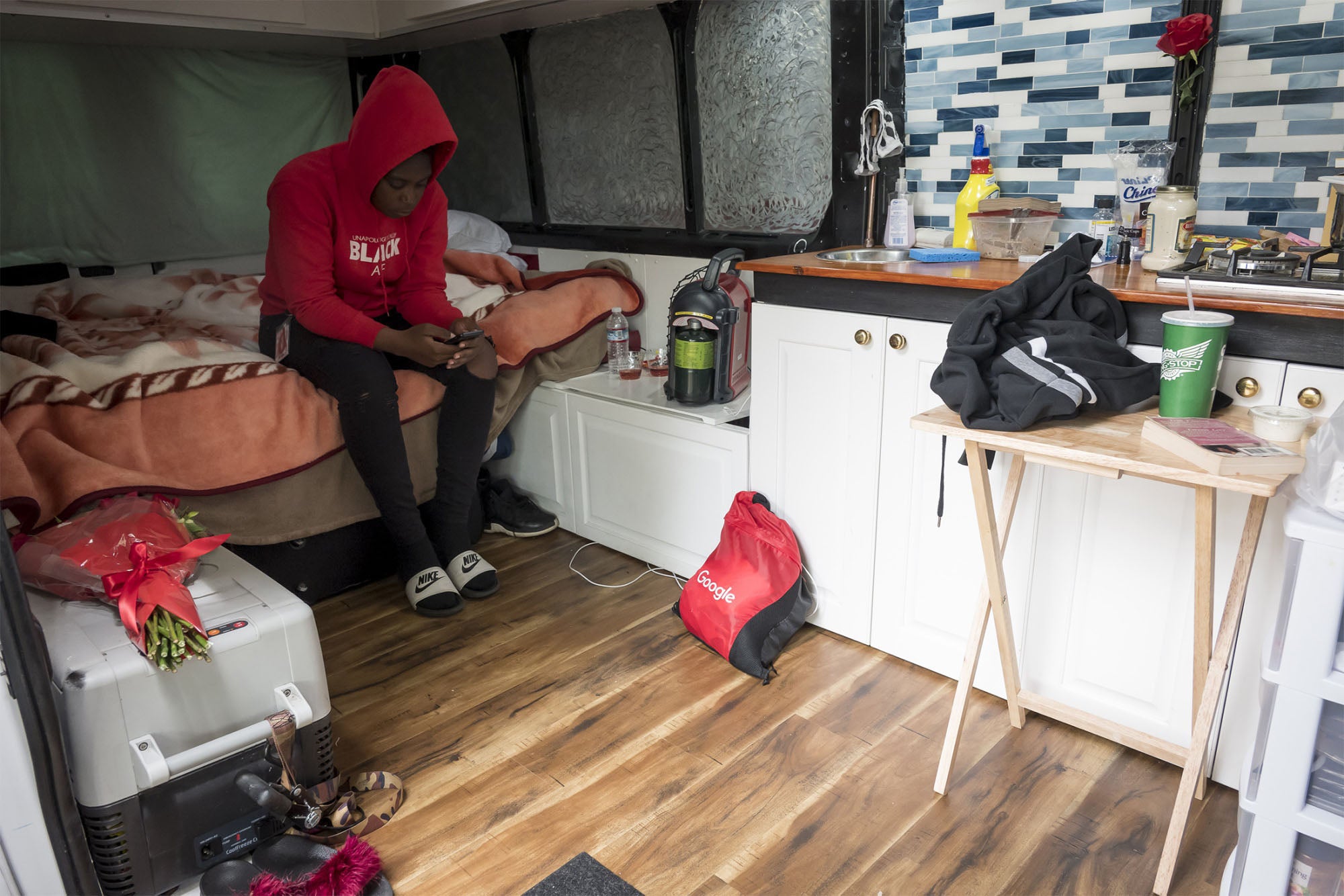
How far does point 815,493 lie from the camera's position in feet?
7.04

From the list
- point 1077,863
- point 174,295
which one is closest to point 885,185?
point 1077,863

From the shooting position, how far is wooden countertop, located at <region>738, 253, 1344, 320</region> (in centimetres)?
141

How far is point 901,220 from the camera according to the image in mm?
2318

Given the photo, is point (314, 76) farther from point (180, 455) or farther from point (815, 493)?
point (815, 493)

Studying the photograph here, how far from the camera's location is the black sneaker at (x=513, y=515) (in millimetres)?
2826

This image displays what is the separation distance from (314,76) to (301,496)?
234 cm

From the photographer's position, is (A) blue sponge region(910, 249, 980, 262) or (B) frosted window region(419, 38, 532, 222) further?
(B) frosted window region(419, 38, 532, 222)

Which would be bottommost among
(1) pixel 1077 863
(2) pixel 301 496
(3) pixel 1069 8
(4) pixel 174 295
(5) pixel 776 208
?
(1) pixel 1077 863

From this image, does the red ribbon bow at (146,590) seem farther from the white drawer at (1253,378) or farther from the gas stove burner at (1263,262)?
the gas stove burner at (1263,262)

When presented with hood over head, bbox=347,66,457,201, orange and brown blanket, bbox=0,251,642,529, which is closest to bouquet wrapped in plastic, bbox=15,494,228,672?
orange and brown blanket, bbox=0,251,642,529

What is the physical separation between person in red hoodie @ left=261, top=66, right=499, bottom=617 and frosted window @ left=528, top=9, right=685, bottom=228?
776 millimetres

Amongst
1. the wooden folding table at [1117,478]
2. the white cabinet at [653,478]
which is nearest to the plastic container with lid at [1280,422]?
the wooden folding table at [1117,478]

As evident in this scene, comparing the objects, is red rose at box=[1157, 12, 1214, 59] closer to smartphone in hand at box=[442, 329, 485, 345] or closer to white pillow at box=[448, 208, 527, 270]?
smartphone in hand at box=[442, 329, 485, 345]

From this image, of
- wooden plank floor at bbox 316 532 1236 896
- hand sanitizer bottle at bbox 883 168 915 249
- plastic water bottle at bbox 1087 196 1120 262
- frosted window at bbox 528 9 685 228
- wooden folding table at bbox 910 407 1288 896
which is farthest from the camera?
frosted window at bbox 528 9 685 228
